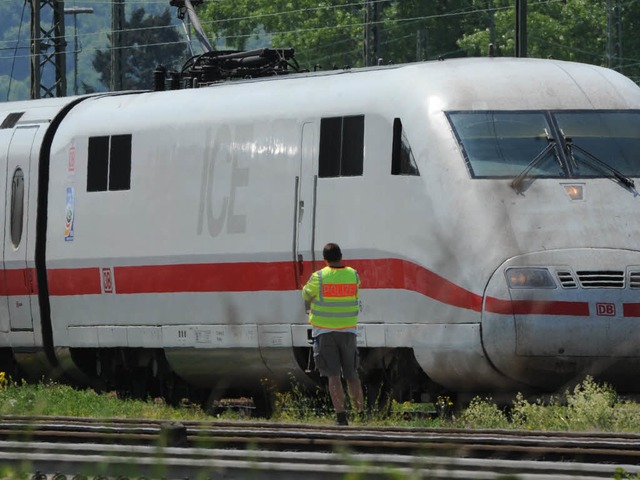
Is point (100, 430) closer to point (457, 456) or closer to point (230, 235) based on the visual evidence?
point (457, 456)

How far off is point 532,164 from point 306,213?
225 cm

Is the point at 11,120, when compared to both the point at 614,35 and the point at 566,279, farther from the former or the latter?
the point at 614,35

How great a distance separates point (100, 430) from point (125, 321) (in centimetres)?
530

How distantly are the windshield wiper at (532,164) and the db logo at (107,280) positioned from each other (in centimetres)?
495

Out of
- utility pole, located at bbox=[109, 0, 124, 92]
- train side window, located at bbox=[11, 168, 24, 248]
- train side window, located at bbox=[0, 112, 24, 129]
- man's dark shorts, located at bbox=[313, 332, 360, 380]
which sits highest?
utility pole, located at bbox=[109, 0, 124, 92]

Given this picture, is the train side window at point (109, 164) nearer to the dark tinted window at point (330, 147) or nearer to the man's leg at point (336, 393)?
the dark tinted window at point (330, 147)

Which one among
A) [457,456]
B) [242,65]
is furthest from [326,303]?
[242,65]

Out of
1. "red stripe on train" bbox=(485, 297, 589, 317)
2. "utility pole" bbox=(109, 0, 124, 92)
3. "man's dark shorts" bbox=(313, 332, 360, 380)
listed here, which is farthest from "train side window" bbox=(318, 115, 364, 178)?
"utility pole" bbox=(109, 0, 124, 92)

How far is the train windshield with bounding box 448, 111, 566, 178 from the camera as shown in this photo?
→ 49.3ft

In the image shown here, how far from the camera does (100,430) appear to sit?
12758mm

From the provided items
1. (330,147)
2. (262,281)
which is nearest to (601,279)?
(330,147)

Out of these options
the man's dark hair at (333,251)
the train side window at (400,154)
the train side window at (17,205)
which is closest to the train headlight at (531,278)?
the man's dark hair at (333,251)

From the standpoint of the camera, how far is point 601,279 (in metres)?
14.3

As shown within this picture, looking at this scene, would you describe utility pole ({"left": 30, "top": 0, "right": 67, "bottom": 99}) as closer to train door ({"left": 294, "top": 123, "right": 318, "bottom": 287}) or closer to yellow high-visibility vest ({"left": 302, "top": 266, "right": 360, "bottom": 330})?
train door ({"left": 294, "top": 123, "right": 318, "bottom": 287})
